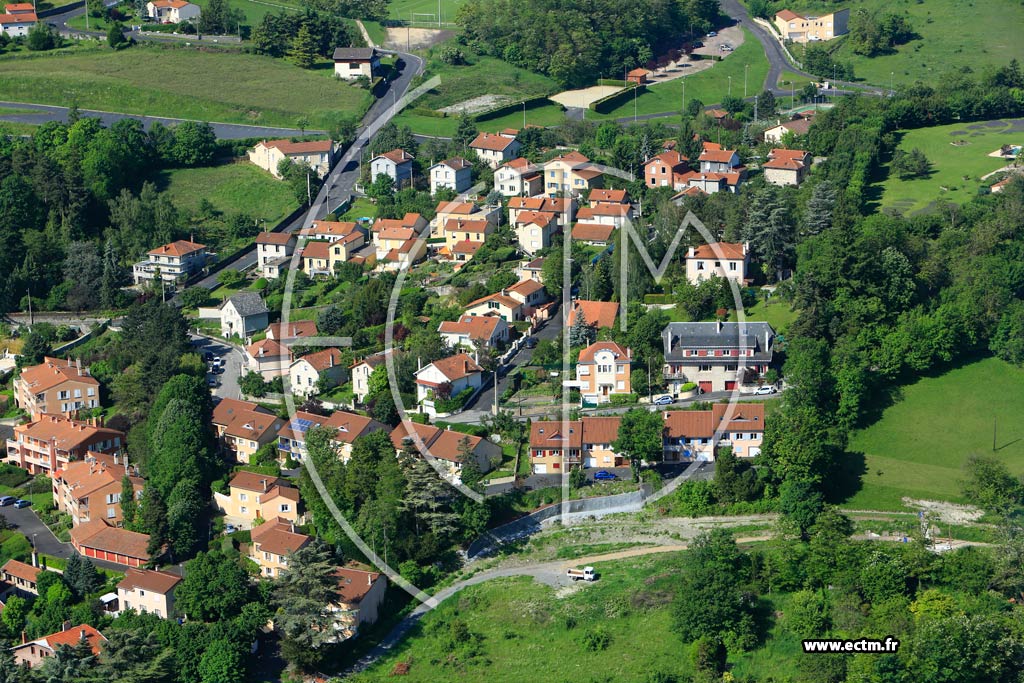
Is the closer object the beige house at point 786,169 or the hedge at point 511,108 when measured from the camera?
the beige house at point 786,169

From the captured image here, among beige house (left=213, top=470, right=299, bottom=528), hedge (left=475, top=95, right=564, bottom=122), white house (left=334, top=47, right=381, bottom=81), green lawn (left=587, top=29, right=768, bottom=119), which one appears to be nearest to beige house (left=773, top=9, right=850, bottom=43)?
green lawn (left=587, top=29, right=768, bottom=119)

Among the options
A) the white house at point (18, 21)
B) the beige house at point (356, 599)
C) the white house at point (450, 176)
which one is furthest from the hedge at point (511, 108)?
the beige house at point (356, 599)

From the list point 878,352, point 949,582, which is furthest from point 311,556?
point 878,352

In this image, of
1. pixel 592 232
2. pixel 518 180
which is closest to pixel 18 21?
pixel 518 180

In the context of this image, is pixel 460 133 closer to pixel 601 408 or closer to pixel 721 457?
pixel 601 408

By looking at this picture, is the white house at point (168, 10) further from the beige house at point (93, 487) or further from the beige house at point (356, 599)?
the beige house at point (356, 599)

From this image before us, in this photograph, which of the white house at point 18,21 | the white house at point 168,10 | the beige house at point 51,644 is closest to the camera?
the beige house at point 51,644

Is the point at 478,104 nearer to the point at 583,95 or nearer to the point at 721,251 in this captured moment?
the point at 583,95

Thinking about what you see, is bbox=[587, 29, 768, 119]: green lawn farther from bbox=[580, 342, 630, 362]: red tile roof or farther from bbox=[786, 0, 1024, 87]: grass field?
bbox=[580, 342, 630, 362]: red tile roof
